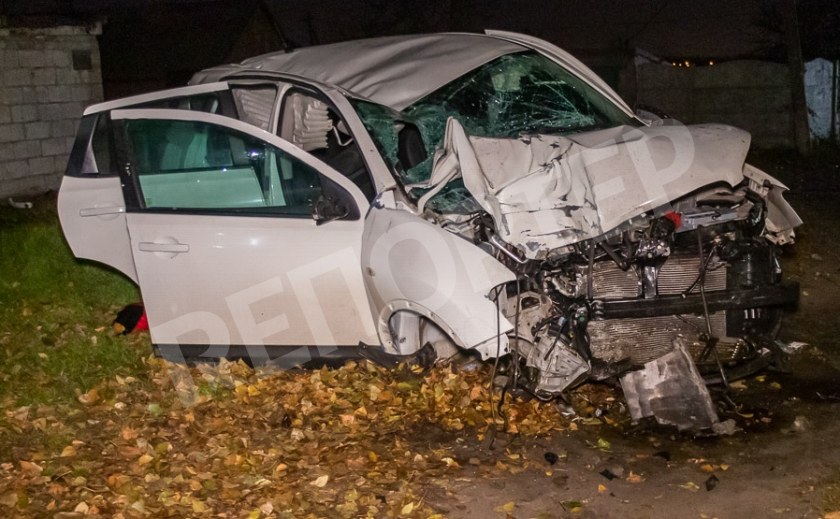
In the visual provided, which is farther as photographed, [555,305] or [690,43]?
[690,43]

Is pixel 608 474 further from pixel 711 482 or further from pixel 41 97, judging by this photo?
pixel 41 97

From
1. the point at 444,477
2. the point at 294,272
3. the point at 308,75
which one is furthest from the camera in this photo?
the point at 308,75

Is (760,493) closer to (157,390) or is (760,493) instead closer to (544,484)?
(544,484)

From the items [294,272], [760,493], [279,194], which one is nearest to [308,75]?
[279,194]

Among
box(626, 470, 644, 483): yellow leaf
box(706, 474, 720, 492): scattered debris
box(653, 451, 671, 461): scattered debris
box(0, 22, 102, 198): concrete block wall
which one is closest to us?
box(706, 474, 720, 492): scattered debris

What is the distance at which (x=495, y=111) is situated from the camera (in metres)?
Answer: 6.09

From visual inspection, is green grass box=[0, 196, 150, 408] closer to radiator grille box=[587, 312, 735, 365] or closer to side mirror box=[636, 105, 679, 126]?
radiator grille box=[587, 312, 735, 365]

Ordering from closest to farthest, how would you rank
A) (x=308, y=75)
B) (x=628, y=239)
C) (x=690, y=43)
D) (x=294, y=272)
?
(x=628, y=239) < (x=294, y=272) < (x=308, y=75) < (x=690, y=43)

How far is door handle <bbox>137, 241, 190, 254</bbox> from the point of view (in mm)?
5375

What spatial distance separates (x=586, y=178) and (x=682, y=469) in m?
1.53

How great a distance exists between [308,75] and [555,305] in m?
2.60

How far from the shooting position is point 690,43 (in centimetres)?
1733

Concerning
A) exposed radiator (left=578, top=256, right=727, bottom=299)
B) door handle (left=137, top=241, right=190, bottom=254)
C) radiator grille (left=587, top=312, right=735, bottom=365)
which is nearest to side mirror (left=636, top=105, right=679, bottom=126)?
exposed radiator (left=578, top=256, right=727, bottom=299)

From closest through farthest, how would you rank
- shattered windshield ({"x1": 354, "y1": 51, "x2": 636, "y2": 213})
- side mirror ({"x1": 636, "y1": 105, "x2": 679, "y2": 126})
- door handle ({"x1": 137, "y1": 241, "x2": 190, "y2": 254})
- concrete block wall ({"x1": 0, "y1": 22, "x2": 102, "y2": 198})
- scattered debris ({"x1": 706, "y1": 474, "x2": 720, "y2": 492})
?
scattered debris ({"x1": 706, "y1": 474, "x2": 720, "y2": 492}) → door handle ({"x1": 137, "y1": 241, "x2": 190, "y2": 254}) → shattered windshield ({"x1": 354, "y1": 51, "x2": 636, "y2": 213}) → side mirror ({"x1": 636, "y1": 105, "x2": 679, "y2": 126}) → concrete block wall ({"x1": 0, "y1": 22, "x2": 102, "y2": 198})
